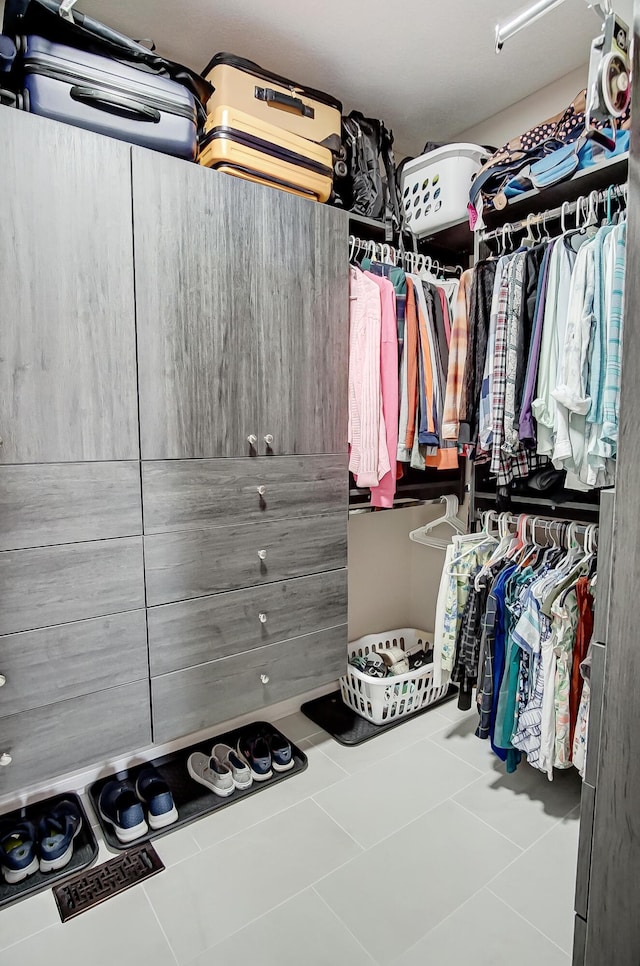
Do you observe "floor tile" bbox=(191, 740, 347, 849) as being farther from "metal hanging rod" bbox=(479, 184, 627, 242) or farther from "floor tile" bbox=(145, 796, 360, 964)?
"metal hanging rod" bbox=(479, 184, 627, 242)

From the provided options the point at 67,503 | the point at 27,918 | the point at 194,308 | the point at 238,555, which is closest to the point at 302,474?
the point at 238,555

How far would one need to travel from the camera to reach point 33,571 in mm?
1383

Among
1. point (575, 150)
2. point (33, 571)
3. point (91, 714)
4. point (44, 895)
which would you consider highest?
point (575, 150)

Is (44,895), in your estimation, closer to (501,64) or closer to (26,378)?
(26,378)

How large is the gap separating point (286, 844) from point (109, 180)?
2.01 m

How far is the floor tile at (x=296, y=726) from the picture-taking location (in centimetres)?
224

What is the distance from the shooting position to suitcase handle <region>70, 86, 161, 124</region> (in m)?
1.39

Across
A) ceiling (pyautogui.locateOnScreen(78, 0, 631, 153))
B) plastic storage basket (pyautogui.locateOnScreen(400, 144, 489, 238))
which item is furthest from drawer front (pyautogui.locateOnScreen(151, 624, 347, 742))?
ceiling (pyautogui.locateOnScreen(78, 0, 631, 153))

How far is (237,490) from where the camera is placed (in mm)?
1705

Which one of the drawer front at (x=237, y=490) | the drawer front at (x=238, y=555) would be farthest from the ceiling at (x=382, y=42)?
the drawer front at (x=238, y=555)

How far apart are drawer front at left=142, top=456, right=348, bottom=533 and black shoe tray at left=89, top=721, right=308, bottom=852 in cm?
98

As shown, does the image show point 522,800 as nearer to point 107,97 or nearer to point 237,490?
point 237,490

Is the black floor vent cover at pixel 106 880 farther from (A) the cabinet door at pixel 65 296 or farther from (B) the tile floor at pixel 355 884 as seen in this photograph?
(A) the cabinet door at pixel 65 296

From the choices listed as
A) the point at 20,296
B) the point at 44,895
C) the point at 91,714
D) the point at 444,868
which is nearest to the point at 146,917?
the point at 44,895
